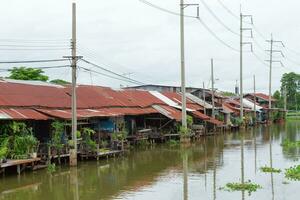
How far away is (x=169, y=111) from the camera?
41906mm

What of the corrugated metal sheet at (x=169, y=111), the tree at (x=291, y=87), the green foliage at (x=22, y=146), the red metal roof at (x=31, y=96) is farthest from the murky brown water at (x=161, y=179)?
the tree at (x=291, y=87)

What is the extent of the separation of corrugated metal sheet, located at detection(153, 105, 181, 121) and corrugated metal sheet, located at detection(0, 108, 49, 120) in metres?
15.5

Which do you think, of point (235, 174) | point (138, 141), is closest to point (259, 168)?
point (235, 174)

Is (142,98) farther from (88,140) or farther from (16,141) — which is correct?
(16,141)

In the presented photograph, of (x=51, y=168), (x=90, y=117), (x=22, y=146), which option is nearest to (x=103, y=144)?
(x=90, y=117)

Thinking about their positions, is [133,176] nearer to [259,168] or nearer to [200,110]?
[259,168]

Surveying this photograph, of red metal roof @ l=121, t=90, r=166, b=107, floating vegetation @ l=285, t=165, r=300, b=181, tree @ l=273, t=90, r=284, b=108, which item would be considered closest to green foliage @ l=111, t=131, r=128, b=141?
red metal roof @ l=121, t=90, r=166, b=107

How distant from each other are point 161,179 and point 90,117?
947cm

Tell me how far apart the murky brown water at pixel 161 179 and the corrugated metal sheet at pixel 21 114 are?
2.69m

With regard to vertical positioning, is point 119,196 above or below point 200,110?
below

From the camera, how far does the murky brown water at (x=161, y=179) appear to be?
1777cm

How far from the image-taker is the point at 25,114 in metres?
25.0

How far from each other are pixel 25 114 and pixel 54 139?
213 centimetres

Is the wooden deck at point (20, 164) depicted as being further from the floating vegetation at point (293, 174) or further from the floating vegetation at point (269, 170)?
the floating vegetation at point (293, 174)
